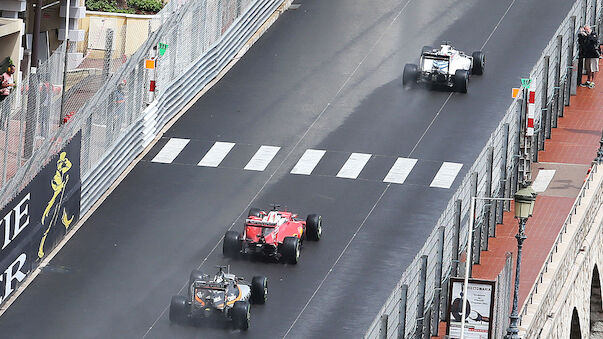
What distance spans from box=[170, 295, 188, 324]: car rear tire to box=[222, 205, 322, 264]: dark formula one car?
138 inches

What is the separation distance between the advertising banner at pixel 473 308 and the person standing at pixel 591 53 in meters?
20.4

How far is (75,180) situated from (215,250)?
14.5 ft

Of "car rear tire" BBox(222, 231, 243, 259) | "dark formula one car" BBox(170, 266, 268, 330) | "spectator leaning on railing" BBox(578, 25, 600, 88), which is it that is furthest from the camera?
"spectator leaning on railing" BBox(578, 25, 600, 88)

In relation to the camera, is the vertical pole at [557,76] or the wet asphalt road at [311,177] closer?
the wet asphalt road at [311,177]

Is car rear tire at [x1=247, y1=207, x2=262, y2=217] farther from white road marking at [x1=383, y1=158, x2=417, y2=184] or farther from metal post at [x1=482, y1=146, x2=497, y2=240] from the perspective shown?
metal post at [x1=482, y1=146, x2=497, y2=240]

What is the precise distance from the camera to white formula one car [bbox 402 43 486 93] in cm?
5647

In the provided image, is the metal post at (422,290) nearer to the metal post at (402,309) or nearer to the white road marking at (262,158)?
the metal post at (402,309)

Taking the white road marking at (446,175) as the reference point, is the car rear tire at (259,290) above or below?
below

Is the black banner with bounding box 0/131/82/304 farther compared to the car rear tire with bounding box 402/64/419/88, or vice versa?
the car rear tire with bounding box 402/64/419/88

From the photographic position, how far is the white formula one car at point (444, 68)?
56469 millimetres

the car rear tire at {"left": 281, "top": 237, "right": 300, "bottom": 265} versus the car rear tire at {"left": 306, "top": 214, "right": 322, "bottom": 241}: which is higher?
the car rear tire at {"left": 306, "top": 214, "right": 322, "bottom": 241}

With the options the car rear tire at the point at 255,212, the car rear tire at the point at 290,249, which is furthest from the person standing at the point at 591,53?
the car rear tire at the point at 290,249

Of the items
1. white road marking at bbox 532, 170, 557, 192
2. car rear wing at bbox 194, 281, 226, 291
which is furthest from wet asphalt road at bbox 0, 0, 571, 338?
white road marking at bbox 532, 170, 557, 192

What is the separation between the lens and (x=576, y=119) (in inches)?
2281
